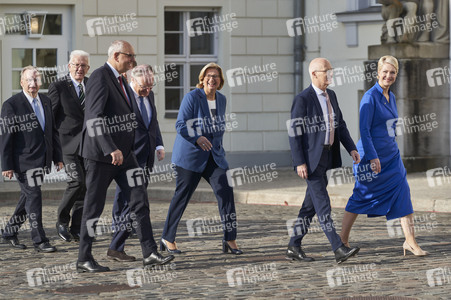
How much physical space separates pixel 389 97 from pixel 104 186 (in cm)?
278

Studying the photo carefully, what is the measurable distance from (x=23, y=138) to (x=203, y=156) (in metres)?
1.96

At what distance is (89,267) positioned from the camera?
9.28 meters

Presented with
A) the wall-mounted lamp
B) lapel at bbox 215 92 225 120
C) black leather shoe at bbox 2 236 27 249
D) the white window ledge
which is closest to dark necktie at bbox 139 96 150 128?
lapel at bbox 215 92 225 120

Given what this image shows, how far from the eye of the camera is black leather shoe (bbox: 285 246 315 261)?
982 cm

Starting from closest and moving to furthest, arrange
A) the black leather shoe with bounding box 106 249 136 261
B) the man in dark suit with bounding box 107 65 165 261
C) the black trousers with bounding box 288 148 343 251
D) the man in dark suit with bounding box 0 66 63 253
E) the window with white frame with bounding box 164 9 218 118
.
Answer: the black trousers with bounding box 288 148 343 251 < the black leather shoe with bounding box 106 249 136 261 < the man in dark suit with bounding box 107 65 165 261 < the man in dark suit with bounding box 0 66 63 253 < the window with white frame with bounding box 164 9 218 118

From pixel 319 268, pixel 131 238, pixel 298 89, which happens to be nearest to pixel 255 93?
pixel 298 89

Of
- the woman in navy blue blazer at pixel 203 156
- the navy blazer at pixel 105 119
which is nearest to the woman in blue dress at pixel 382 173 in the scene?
the woman in navy blue blazer at pixel 203 156

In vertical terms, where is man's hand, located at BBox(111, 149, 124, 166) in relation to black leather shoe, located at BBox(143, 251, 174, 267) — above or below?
above

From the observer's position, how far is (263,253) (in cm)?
1037

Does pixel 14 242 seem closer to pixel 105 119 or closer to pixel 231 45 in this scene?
pixel 105 119

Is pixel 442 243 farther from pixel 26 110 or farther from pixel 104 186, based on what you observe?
pixel 26 110

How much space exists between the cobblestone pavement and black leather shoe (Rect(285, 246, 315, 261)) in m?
0.10

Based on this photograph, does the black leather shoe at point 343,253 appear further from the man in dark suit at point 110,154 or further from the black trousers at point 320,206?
the man in dark suit at point 110,154

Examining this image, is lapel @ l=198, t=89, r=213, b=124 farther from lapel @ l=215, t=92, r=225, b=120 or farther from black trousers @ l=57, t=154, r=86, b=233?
black trousers @ l=57, t=154, r=86, b=233
